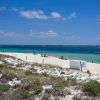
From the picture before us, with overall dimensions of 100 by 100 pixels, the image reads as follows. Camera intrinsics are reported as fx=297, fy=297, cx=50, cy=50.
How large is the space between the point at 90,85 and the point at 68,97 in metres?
1.40

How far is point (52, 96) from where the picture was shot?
12500mm

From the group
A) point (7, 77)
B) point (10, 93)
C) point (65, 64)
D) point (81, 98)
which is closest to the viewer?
point (81, 98)

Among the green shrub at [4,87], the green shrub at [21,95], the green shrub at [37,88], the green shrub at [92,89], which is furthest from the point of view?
the green shrub at [4,87]

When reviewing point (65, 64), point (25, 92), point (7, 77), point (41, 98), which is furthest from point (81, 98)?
point (65, 64)

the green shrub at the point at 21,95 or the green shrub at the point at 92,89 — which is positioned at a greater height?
the green shrub at the point at 92,89

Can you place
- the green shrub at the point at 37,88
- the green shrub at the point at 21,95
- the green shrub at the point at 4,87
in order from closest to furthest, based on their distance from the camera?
the green shrub at the point at 21,95 < the green shrub at the point at 37,88 < the green shrub at the point at 4,87

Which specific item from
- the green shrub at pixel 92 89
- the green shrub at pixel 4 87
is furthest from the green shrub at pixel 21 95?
the green shrub at pixel 92 89

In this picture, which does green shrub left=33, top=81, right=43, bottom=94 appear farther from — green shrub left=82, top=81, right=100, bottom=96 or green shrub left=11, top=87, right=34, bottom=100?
green shrub left=82, top=81, right=100, bottom=96

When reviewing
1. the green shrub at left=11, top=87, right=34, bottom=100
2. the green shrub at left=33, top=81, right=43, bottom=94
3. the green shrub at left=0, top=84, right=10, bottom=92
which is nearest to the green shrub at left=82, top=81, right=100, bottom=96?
the green shrub at left=33, top=81, right=43, bottom=94

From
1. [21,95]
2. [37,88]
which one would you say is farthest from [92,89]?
[21,95]

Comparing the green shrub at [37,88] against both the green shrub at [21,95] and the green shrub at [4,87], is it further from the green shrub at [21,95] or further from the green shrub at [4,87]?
the green shrub at [4,87]

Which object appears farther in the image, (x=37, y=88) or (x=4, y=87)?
(x=4, y=87)

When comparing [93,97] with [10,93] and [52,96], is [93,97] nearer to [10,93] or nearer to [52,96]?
[52,96]

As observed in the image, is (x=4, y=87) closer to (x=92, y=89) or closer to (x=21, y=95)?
(x=21, y=95)
